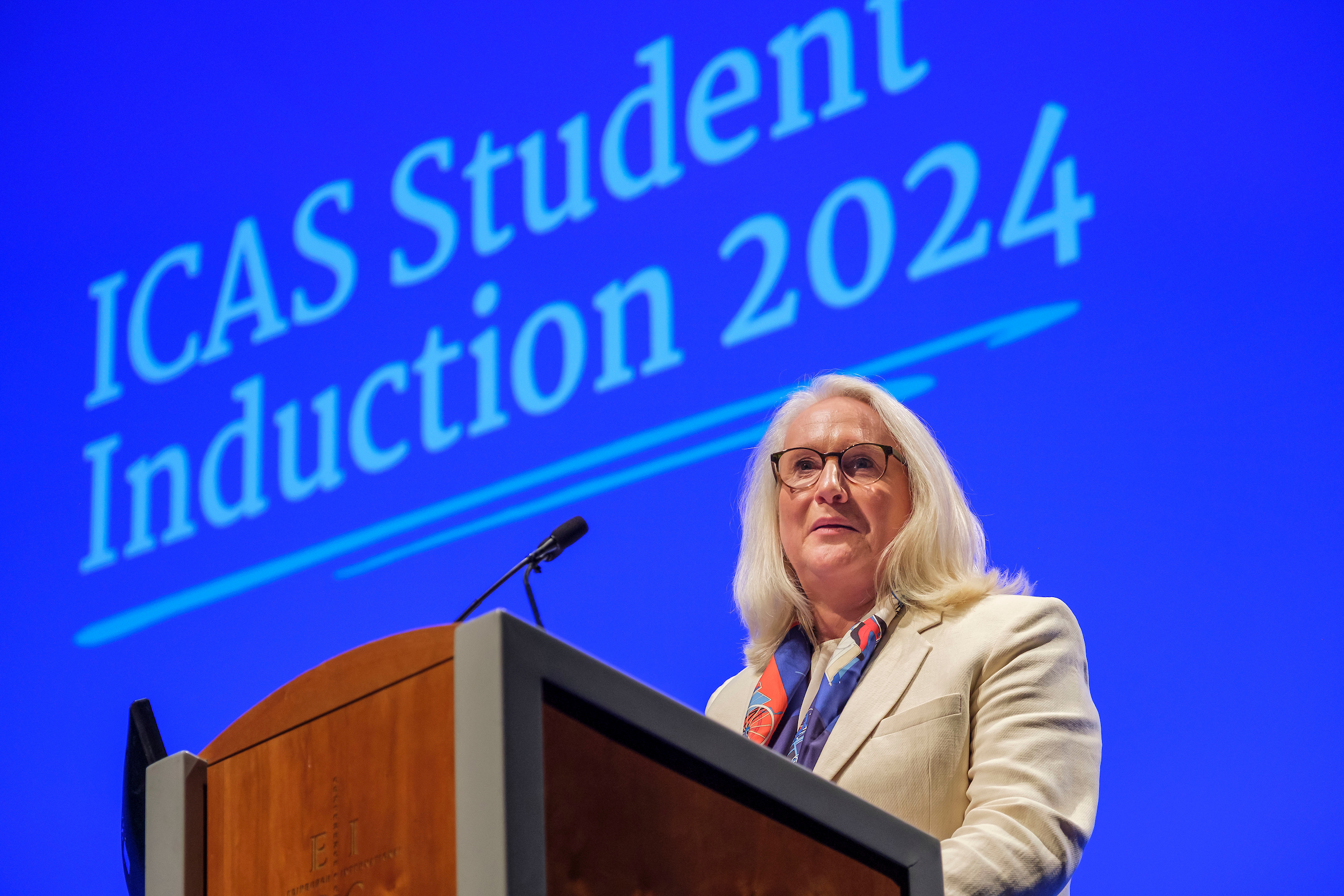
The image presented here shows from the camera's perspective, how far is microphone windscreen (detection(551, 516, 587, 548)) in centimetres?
190

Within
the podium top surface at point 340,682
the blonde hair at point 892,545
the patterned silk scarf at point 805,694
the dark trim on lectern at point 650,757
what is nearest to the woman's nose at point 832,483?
the blonde hair at point 892,545

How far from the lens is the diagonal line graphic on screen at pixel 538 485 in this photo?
2930mm

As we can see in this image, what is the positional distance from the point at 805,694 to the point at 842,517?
0.95 feet

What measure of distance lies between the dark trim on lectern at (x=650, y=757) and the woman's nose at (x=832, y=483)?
1051 millimetres

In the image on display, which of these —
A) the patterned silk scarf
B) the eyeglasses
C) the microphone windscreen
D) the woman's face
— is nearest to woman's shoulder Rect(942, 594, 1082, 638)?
the patterned silk scarf

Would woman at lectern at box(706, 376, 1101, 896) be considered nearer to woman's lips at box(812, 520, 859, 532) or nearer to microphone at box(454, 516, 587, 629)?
woman's lips at box(812, 520, 859, 532)

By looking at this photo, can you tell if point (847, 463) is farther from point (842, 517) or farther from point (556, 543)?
point (556, 543)

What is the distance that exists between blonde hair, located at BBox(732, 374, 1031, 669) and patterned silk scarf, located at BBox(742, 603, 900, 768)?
0.08 meters

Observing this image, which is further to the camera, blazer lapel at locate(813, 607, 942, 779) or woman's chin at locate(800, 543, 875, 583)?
woman's chin at locate(800, 543, 875, 583)

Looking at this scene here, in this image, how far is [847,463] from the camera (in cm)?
237

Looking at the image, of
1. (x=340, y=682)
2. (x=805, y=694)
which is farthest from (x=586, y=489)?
(x=340, y=682)

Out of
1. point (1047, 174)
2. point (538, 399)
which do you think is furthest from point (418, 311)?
point (1047, 174)

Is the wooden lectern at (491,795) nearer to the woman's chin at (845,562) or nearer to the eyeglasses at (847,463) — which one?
the woman's chin at (845,562)

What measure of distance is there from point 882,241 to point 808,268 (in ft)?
0.57
